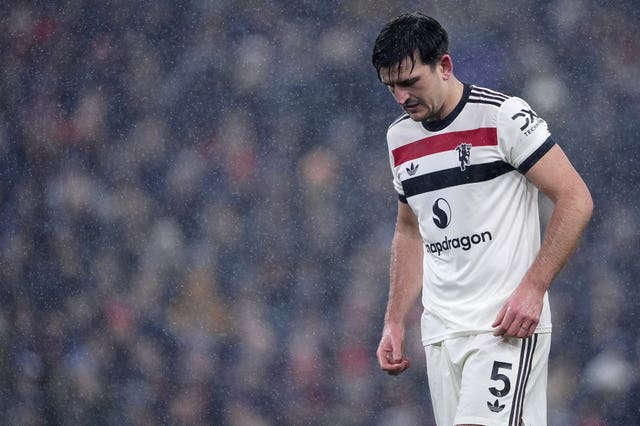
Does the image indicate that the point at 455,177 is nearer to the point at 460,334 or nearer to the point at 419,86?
the point at 419,86

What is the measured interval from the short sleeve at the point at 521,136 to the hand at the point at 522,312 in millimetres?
227

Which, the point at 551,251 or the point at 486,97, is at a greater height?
the point at 486,97

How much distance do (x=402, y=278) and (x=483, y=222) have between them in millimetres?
333

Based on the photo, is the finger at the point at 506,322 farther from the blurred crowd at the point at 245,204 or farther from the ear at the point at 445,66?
the blurred crowd at the point at 245,204

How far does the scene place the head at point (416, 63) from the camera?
1.88 metres

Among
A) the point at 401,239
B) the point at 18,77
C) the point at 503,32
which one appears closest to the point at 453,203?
the point at 401,239

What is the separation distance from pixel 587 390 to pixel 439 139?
164cm

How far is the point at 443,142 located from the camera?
195 centimetres

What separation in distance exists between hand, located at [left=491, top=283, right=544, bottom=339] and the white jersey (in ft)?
0.22

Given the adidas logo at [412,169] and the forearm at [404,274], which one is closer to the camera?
the adidas logo at [412,169]

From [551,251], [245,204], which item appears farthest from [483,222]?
[245,204]

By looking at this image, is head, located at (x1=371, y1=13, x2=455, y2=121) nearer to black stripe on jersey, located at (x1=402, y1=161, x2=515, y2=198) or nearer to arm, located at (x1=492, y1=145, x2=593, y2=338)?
black stripe on jersey, located at (x1=402, y1=161, x2=515, y2=198)

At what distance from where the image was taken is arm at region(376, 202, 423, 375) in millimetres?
2133

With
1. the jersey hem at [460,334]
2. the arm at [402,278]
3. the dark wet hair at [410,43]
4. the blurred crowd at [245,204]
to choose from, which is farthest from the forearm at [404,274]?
the blurred crowd at [245,204]
